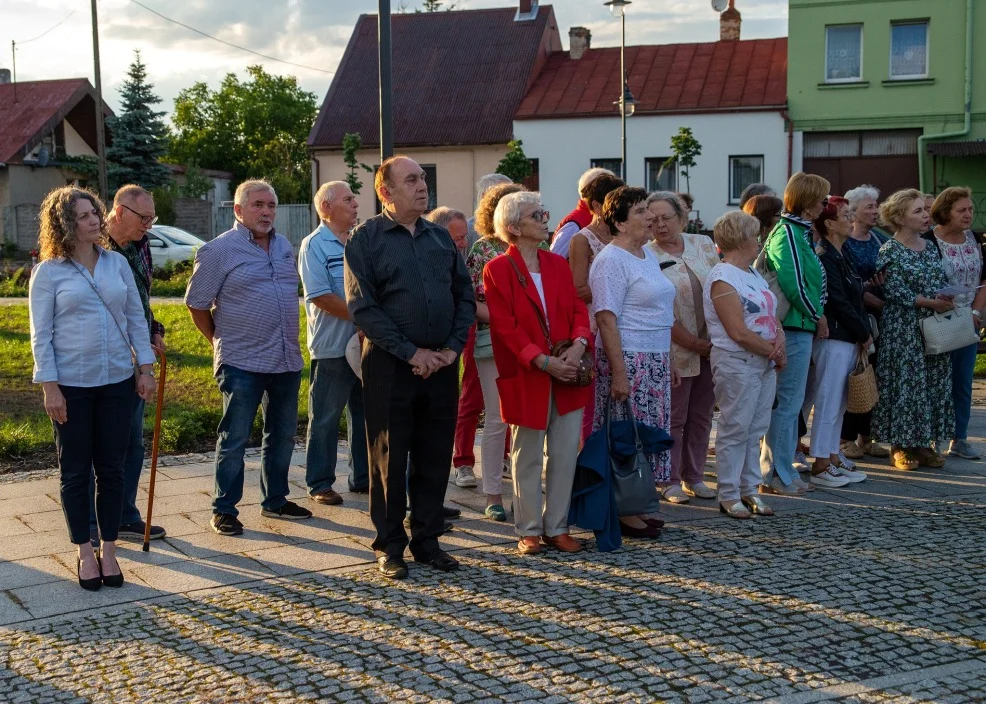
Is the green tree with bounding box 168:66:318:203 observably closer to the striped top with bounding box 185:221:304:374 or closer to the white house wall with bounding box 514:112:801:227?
the white house wall with bounding box 514:112:801:227

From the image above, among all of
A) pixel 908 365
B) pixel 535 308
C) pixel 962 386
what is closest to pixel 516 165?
pixel 962 386

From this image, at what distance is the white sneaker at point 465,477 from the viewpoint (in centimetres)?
785

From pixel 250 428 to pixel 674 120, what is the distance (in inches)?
1123

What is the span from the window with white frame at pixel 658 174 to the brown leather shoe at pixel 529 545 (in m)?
28.5

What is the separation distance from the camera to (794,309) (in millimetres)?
7570

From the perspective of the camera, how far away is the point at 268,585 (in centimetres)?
570

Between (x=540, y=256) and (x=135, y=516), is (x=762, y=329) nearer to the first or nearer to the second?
(x=540, y=256)

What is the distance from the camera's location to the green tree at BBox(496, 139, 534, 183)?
107ft

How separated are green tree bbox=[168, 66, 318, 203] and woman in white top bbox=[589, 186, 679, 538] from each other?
69.9m

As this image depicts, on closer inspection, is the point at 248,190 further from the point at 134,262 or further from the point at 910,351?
the point at 910,351

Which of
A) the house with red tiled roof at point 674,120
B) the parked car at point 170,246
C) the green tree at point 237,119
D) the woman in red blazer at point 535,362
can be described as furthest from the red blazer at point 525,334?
the green tree at point 237,119

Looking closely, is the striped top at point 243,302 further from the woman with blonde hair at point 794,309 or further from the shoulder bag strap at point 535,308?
the woman with blonde hair at point 794,309

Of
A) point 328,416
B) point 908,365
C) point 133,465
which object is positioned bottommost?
point 133,465

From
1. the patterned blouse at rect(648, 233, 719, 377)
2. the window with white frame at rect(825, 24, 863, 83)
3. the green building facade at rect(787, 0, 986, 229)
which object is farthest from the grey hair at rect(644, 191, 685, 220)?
the window with white frame at rect(825, 24, 863, 83)
